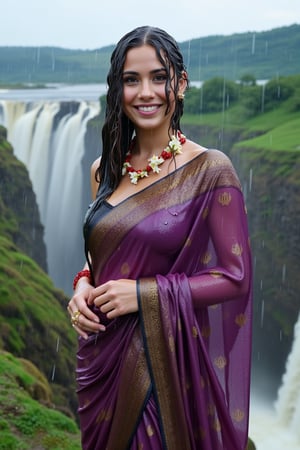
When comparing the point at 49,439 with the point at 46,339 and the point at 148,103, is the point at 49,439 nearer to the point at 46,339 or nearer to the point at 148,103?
the point at 148,103

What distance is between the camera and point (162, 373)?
175 cm

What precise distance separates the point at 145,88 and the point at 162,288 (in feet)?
1.55

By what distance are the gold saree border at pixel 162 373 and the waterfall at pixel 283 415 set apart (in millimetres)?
7178

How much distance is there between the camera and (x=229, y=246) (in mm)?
1764

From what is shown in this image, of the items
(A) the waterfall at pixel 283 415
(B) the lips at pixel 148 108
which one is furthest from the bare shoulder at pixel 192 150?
(A) the waterfall at pixel 283 415

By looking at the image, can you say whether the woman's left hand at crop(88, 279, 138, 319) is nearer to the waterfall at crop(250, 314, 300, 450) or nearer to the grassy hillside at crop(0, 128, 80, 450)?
the grassy hillside at crop(0, 128, 80, 450)

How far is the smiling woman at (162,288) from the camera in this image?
1755 millimetres

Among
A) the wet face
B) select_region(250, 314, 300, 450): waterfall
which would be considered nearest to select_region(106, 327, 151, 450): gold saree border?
the wet face

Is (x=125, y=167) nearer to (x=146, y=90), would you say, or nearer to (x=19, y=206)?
(x=146, y=90)

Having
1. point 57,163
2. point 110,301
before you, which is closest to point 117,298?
point 110,301

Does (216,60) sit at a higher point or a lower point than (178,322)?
lower

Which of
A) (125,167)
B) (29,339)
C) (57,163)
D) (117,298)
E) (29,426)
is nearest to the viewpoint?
(117,298)

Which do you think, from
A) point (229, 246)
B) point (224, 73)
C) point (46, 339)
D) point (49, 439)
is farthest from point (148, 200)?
point (224, 73)

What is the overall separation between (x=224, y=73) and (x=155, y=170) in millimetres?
10863
